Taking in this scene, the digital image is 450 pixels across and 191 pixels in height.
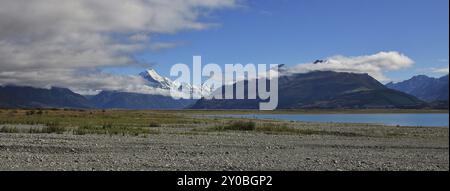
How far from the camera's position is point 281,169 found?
17938 millimetres

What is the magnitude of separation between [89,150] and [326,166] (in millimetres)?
12247

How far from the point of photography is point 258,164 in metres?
19.6

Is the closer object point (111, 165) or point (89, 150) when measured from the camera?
point (111, 165)
